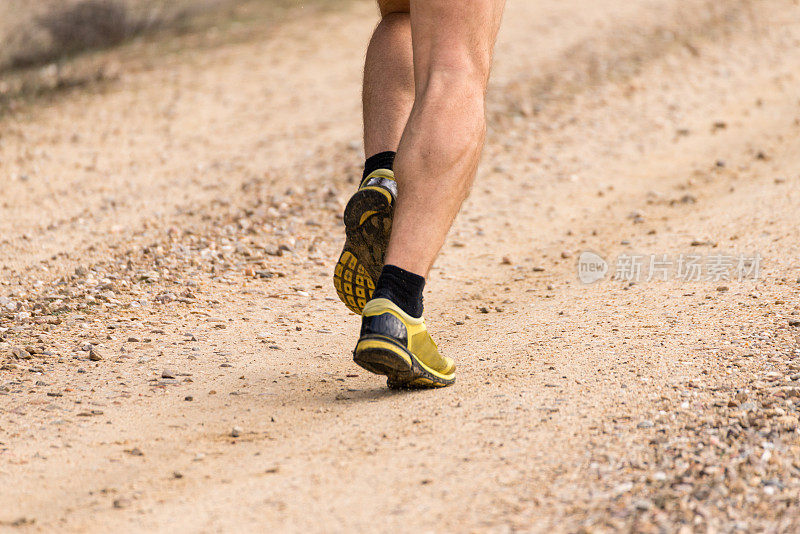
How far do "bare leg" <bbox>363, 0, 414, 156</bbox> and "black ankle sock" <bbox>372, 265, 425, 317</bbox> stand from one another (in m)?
0.52

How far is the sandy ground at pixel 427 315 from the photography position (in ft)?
6.12

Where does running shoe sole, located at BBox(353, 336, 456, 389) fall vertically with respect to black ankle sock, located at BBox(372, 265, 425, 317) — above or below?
below

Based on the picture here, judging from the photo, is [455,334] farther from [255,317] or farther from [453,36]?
[453,36]

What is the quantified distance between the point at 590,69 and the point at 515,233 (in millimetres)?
3194

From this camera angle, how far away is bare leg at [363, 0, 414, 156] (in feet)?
8.50

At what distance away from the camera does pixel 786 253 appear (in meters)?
3.57

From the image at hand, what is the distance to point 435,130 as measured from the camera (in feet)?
7.31

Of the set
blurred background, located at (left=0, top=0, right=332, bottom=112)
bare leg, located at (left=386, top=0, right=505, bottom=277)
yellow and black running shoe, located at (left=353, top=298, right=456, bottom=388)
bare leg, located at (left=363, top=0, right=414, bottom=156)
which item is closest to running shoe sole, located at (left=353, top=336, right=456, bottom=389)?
yellow and black running shoe, located at (left=353, top=298, right=456, bottom=388)

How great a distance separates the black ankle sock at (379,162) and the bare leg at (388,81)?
2 cm
